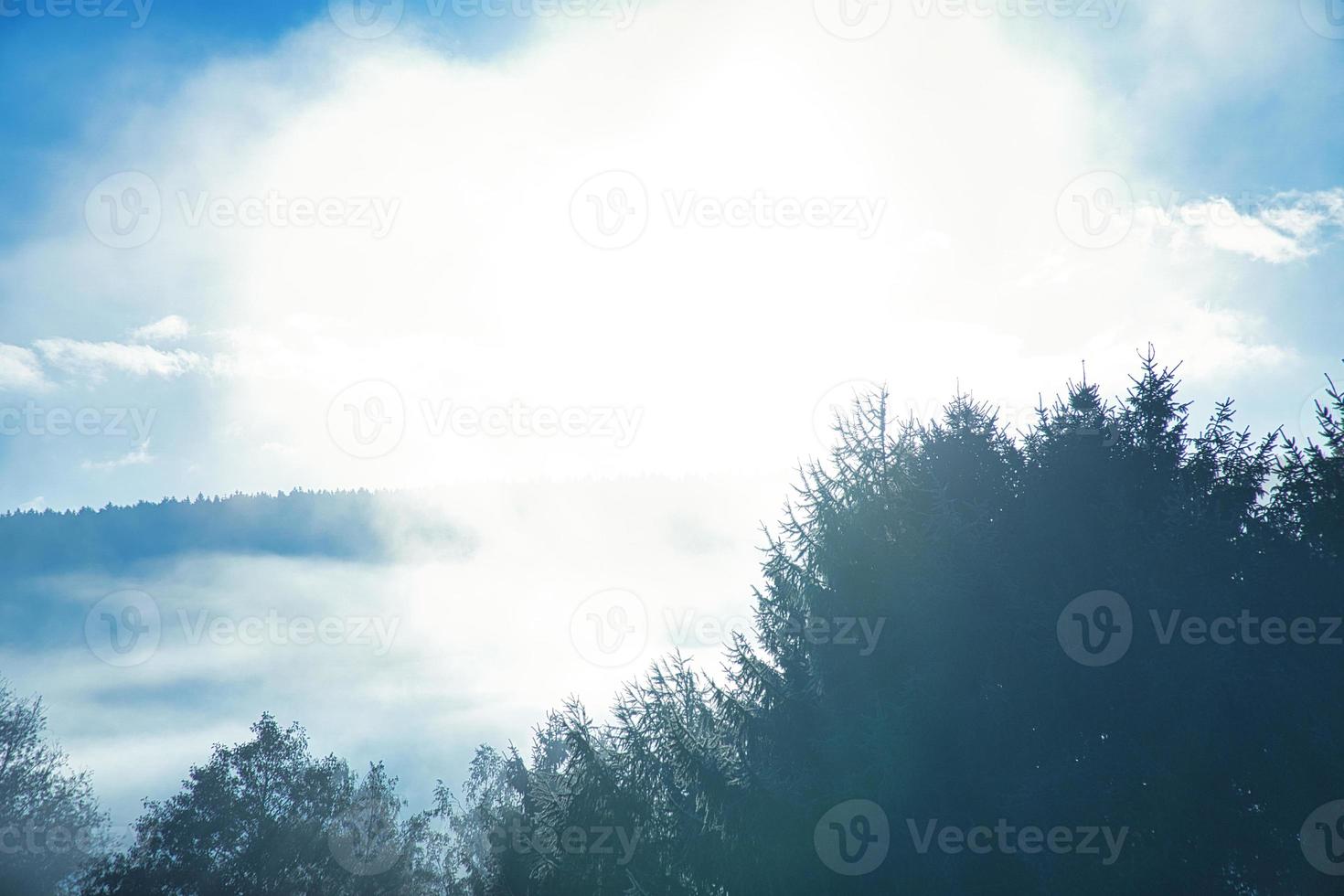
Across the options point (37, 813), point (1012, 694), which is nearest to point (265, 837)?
point (37, 813)

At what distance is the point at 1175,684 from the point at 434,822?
56.4 meters

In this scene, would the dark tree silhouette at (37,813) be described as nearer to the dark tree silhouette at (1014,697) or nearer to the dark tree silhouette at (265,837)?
the dark tree silhouette at (265,837)

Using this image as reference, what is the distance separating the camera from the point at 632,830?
57.4 ft

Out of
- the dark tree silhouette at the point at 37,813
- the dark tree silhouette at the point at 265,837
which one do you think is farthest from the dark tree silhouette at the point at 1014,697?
the dark tree silhouette at the point at 37,813

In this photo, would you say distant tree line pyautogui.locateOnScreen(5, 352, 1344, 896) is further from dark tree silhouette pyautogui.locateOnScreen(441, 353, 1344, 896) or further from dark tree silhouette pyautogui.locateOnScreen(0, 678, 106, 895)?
dark tree silhouette pyautogui.locateOnScreen(0, 678, 106, 895)

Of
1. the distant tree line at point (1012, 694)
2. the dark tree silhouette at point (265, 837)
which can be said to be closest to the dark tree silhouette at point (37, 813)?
the dark tree silhouette at point (265, 837)

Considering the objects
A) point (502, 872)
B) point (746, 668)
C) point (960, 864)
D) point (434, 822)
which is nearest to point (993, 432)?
point (746, 668)

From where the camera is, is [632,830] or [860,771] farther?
[632,830]

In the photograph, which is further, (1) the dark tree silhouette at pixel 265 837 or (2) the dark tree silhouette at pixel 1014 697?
(1) the dark tree silhouette at pixel 265 837

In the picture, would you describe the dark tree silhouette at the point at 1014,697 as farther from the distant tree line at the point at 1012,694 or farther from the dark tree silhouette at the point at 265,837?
the dark tree silhouette at the point at 265,837

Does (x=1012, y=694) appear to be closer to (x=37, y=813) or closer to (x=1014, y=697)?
(x=1014, y=697)

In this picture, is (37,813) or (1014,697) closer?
(1014,697)

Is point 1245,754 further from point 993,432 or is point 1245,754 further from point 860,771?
point 993,432

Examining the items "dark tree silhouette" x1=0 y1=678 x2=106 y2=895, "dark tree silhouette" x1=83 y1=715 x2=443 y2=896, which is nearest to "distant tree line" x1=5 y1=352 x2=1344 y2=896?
"dark tree silhouette" x1=83 y1=715 x2=443 y2=896
